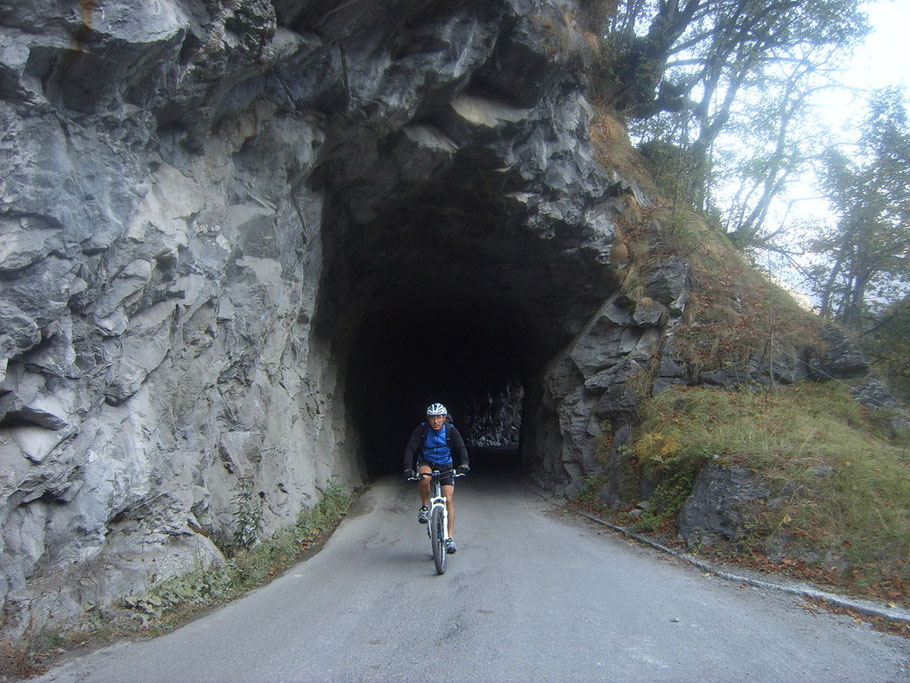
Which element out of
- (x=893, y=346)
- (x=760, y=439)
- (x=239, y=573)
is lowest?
(x=239, y=573)

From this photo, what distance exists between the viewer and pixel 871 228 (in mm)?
15094

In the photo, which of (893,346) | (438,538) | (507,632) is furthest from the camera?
(893,346)

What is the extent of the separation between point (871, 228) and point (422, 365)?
15721 millimetres

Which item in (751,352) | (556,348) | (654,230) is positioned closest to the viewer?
(751,352)

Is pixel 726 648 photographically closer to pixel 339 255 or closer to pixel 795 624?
pixel 795 624

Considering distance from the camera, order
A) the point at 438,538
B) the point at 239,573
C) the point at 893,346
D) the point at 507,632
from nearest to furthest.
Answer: the point at 507,632, the point at 239,573, the point at 438,538, the point at 893,346

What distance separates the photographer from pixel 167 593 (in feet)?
18.6

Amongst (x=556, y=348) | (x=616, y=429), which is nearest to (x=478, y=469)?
(x=556, y=348)

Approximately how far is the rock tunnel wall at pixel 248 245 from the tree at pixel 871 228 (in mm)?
5795

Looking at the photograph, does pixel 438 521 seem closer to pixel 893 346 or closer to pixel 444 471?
pixel 444 471

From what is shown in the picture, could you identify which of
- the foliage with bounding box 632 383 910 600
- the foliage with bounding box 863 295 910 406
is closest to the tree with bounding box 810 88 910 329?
the foliage with bounding box 863 295 910 406

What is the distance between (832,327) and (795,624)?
9.20 meters

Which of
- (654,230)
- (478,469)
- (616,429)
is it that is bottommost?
(478,469)

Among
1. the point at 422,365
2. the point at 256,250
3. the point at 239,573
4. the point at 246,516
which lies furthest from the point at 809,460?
the point at 422,365
